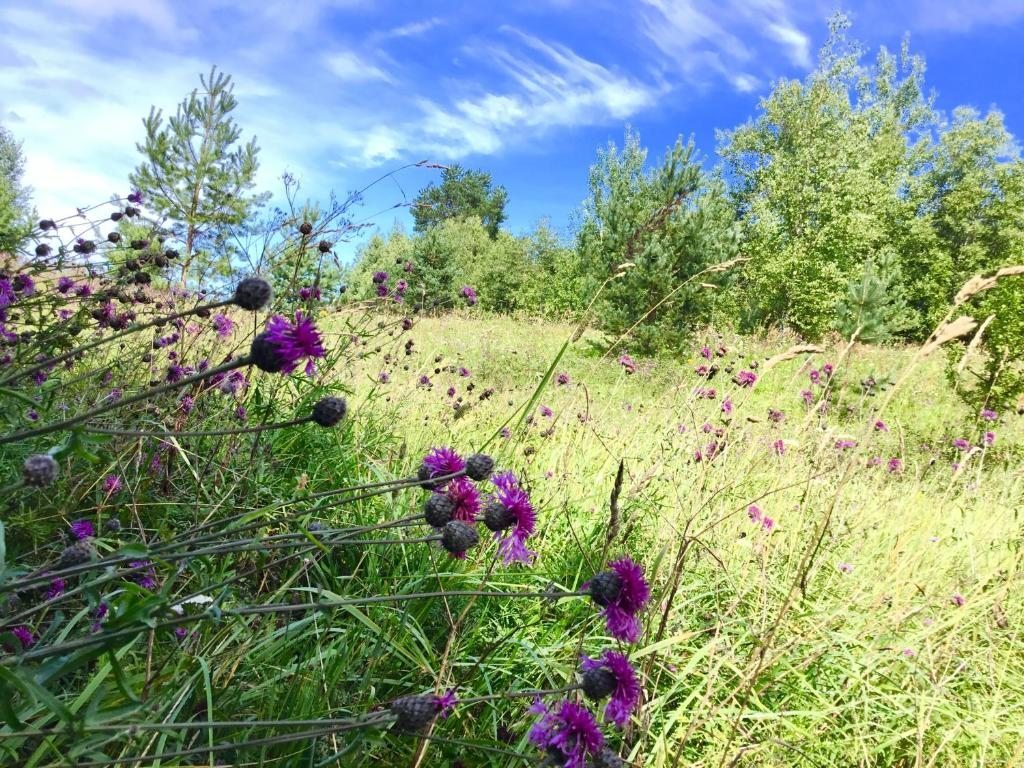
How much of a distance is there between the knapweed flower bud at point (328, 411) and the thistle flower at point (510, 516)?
0.31 metres

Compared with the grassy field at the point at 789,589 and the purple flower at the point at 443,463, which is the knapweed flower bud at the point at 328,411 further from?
the grassy field at the point at 789,589

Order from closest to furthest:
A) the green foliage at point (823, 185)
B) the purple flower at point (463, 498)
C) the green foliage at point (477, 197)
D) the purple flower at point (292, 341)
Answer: the purple flower at point (292, 341) < the purple flower at point (463, 498) < the green foliage at point (823, 185) < the green foliage at point (477, 197)

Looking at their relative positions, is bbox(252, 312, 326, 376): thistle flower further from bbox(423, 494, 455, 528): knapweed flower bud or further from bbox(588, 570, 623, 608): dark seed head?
bbox(588, 570, 623, 608): dark seed head

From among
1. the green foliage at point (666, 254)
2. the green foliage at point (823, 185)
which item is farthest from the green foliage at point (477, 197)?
the green foliage at point (666, 254)

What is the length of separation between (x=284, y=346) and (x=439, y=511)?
39 cm

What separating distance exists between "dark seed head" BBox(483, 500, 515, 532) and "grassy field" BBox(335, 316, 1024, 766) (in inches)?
9.5

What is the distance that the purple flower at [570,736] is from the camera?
2.74 ft

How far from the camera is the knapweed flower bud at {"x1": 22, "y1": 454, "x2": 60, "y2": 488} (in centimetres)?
74

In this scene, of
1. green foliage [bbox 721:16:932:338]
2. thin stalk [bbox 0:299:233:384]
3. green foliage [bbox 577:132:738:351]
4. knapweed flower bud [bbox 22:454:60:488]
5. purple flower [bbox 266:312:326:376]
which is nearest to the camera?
thin stalk [bbox 0:299:233:384]

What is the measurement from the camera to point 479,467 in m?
1.02

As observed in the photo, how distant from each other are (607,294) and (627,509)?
9.65 m

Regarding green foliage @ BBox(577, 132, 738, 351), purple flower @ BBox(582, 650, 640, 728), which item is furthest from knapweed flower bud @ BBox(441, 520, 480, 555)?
green foliage @ BBox(577, 132, 738, 351)

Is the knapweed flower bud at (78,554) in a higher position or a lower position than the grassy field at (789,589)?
higher

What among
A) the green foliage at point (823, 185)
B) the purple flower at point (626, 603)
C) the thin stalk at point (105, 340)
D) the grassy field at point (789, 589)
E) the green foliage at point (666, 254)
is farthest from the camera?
the green foliage at point (823, 185)
